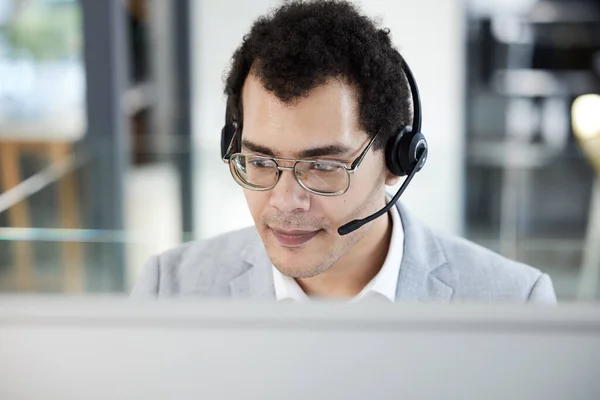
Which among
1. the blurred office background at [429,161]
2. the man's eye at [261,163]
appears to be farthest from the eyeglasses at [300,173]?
the blurred office background at [429,161]

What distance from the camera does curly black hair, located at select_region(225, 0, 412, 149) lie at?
1.03 m

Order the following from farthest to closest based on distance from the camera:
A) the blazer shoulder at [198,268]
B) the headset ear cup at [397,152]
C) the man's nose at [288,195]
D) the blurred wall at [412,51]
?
the blurred wall at [412,51] → the blazer shoulder at [198,268] → the headset ear cup at [397,152] → the man's nose at [288,195]

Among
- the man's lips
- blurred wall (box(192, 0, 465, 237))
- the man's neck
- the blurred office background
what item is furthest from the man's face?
blurred wall (box(192, 0, 465, 237))

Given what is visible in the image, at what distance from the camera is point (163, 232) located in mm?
2791

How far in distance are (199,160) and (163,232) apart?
1.15ft

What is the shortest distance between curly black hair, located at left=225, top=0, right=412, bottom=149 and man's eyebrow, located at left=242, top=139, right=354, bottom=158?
0.18ft

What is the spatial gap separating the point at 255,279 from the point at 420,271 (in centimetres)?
22

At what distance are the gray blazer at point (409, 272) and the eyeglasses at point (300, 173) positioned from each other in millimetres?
187

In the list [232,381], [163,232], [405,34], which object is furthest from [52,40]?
[232,381]

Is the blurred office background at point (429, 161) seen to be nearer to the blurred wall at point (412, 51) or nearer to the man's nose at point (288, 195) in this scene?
the blurred wall at point (412, 51)

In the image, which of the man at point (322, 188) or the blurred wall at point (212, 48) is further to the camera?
the blurred wall at point (212, 48)

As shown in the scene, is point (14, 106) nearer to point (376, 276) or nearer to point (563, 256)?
point (563, 256)

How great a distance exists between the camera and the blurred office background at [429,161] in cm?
254

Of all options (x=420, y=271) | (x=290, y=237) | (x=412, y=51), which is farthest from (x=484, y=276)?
(x=412, y=51)
